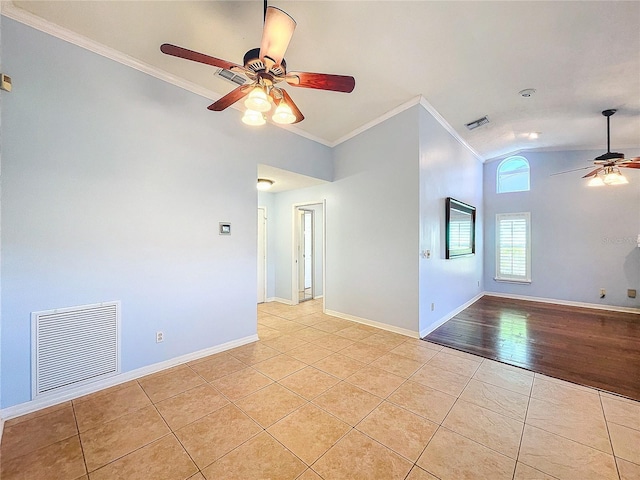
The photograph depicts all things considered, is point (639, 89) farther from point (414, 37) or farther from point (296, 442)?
point (296, 442)

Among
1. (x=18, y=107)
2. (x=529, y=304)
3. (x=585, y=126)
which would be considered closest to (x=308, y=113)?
(x=18, y=107)

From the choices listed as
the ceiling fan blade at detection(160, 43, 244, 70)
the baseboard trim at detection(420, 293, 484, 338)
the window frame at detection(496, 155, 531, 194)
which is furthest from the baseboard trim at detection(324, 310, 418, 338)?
the window frame at detection(496, 155, 531, 194)

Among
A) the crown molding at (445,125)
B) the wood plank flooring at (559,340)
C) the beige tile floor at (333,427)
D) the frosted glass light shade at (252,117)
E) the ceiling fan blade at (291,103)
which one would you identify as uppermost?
the crown molding at (445,125)

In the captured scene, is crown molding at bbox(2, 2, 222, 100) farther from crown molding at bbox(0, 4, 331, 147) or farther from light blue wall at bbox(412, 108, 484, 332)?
light blue wall at bbox(412, 108, 484, 332)

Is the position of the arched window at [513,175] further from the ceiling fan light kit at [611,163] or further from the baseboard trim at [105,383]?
the baseboard trim at [105,383]

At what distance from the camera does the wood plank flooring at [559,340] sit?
9.07 feet

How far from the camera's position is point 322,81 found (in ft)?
6.52

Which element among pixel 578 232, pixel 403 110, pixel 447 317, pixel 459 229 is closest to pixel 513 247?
pixel 578 232

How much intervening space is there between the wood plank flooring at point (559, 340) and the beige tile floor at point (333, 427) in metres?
0.34

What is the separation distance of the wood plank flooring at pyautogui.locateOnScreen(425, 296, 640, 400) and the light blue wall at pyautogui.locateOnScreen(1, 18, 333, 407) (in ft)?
10.00

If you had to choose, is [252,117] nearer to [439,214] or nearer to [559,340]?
[439,214]

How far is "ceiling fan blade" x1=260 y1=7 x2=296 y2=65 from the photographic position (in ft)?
4.91

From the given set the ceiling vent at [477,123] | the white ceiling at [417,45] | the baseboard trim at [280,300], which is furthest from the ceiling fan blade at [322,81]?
the baseboard trim at [280,300]

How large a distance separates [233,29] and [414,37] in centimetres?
162
